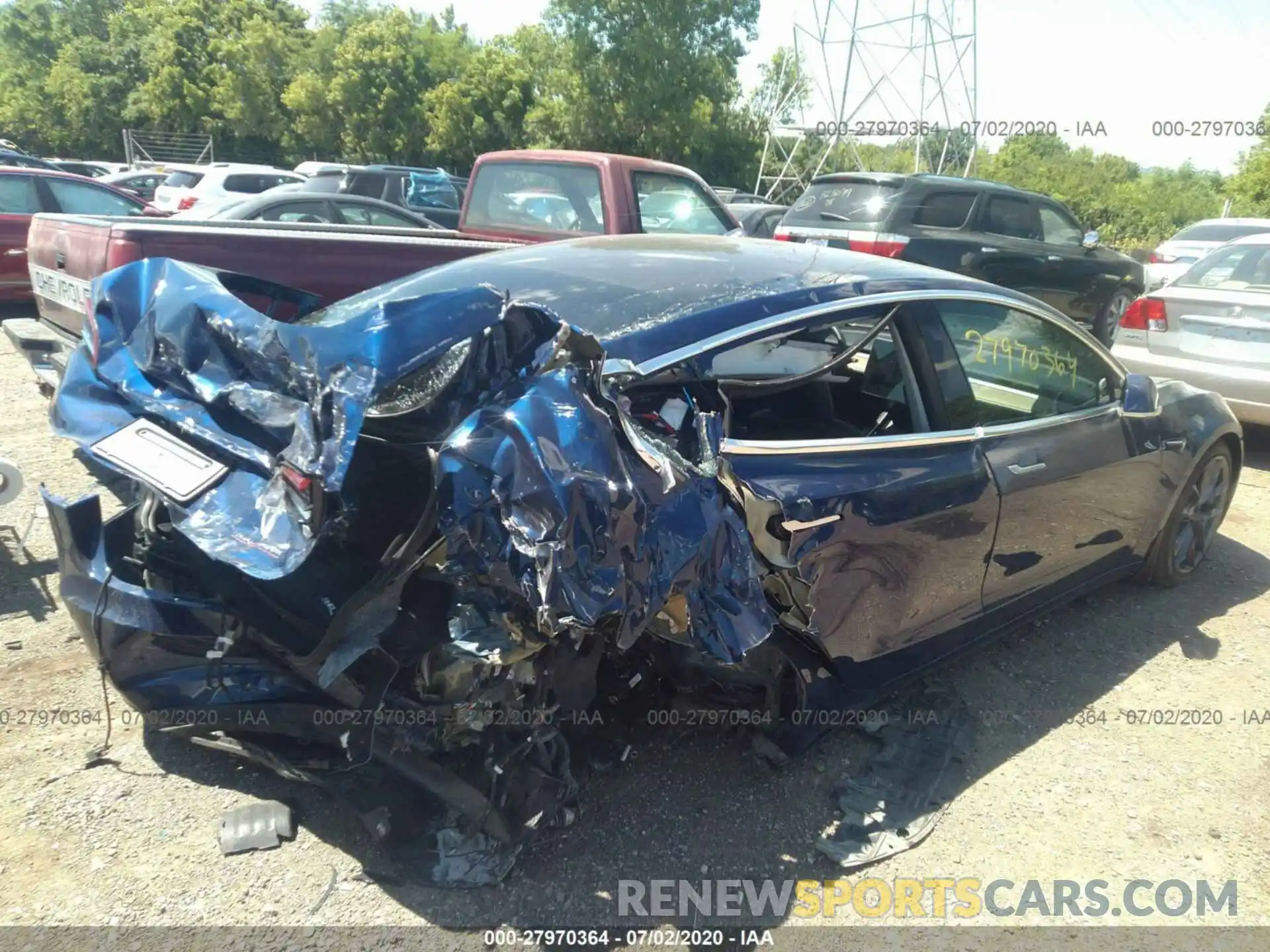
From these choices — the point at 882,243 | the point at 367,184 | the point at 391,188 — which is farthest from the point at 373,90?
the point at 882,243

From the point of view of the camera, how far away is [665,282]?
3.00 m

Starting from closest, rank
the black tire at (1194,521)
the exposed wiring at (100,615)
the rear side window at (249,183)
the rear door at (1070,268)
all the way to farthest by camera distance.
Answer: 1. the exposed wiring at (100,615)
2. the black tire at (1194,521)
3. the rear door at (1070,268)
4. the rear side window at (249,183)

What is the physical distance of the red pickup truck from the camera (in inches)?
172

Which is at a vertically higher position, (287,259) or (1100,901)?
(287,259)

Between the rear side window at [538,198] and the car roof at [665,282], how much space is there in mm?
3213

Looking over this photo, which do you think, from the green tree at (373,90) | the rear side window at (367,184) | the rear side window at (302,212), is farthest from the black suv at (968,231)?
the green tree at (373,90)

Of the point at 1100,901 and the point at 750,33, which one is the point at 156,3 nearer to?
the point at 750,33

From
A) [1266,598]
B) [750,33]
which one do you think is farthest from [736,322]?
[750,33]

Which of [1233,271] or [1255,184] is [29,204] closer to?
[1233,271]

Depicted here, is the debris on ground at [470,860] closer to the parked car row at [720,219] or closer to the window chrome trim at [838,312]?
the window chrome trim at [838,312]

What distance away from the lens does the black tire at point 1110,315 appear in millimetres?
11477

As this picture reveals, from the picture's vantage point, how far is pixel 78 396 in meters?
2.55

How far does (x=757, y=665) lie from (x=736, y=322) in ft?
3.42

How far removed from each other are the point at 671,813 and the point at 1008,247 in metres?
9.10
